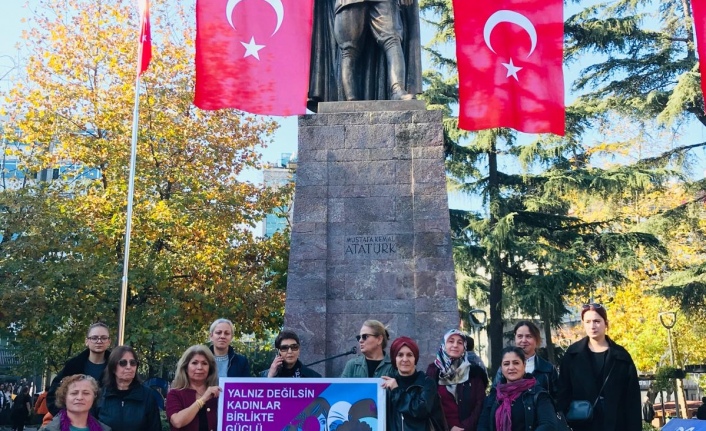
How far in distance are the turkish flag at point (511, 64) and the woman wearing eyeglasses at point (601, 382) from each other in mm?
5031

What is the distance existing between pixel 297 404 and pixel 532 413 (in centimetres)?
170

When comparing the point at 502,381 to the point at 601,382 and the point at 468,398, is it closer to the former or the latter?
the point at 468,398

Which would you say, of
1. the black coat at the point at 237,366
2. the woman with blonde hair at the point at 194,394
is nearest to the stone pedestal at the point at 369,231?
the black coat at the point at 237,366

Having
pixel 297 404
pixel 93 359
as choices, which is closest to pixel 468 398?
pixel 297 404

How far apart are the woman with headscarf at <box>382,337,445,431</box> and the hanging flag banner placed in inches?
4.7

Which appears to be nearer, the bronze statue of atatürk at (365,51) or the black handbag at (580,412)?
the black handbag at (580,412)

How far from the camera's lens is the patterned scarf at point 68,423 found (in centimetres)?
538

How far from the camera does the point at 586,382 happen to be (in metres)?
6.21

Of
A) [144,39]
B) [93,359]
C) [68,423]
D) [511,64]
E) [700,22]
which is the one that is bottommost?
[68,423]

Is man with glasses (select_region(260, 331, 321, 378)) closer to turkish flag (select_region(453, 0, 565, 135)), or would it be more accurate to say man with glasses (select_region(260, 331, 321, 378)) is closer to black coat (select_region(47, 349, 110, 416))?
black coat (select_region(47, 349, 110, 416))

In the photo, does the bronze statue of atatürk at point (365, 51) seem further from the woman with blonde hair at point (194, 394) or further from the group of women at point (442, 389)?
the woman with blonde hair at point (194, 394)

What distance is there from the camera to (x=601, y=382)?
20.4 ft

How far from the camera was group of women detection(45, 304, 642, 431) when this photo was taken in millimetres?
5461

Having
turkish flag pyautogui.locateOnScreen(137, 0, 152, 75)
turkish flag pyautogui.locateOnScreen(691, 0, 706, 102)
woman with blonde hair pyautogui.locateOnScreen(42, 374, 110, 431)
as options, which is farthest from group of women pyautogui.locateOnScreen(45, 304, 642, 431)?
turkish flag pyautogui.locateOnScreen(137, 0, 152, 75)
